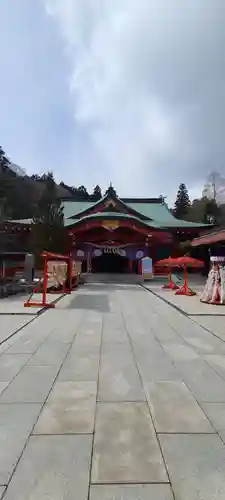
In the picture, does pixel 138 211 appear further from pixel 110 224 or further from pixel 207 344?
pixel 207 344

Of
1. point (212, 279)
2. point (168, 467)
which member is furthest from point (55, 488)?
point (212, 279)

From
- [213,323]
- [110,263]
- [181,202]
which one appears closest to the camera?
[213,323]

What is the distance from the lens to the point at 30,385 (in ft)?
13.6

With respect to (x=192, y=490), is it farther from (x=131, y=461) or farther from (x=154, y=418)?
(x=154, y=418)

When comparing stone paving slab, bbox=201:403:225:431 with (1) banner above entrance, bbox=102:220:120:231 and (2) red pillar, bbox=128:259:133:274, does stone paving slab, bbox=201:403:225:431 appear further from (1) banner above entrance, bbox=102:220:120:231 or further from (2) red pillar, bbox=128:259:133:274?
(2) red pillar, bbox=128:259:133:274

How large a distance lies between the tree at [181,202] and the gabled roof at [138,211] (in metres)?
23.3

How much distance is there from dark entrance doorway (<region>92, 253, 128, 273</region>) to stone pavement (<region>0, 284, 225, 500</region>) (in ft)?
78.3

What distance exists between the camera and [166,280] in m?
24.8

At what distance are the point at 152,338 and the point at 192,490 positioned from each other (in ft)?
14.8

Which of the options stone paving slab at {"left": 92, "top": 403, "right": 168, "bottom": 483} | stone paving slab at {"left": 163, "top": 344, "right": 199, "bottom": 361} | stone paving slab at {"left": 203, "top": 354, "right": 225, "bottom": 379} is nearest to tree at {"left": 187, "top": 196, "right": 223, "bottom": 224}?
stone paving slab at {"left": 163, "top": 344, "right": 199, "bottom": 361}

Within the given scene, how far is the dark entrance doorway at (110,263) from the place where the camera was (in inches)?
1202

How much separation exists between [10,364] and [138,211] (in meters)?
30.5

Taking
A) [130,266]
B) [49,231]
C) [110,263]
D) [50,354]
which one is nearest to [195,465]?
[50,354]

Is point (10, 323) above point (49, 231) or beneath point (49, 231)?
beneath
